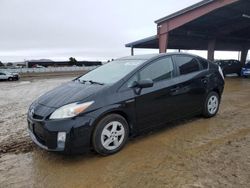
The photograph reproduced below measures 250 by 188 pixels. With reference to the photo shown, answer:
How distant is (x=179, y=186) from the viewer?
2.85 metres

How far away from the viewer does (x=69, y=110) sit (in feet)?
11.5

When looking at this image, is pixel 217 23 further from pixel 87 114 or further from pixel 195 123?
pixel 87 114

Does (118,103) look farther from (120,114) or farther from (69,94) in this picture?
(69,94)

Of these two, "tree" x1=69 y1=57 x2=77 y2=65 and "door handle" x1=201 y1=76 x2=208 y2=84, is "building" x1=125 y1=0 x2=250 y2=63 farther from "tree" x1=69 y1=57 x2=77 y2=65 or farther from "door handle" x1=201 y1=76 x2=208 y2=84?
"tree" x1=69 y1=57 x2=77 y2=65

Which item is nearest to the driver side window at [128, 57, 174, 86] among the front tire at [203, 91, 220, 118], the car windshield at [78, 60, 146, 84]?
the car windshield at [78, 60, 146, 84]

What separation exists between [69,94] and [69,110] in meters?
0.46

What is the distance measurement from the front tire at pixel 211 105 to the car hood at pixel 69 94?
9.21 ft

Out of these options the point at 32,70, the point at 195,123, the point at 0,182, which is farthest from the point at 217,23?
the point at 32,70

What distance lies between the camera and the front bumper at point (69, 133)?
134 inches

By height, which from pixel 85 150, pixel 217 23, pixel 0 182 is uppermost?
pixel 217 23

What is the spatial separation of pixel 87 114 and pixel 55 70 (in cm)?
4598

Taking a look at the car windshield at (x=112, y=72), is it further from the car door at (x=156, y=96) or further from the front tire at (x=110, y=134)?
the front tire at (x=110, y=134)

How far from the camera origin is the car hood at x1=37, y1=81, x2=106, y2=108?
144 inches

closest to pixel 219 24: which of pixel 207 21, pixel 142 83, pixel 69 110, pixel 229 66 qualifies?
pixel 207 21
